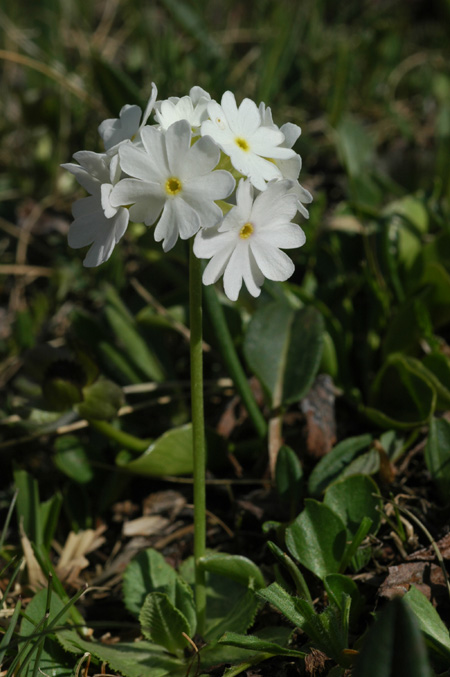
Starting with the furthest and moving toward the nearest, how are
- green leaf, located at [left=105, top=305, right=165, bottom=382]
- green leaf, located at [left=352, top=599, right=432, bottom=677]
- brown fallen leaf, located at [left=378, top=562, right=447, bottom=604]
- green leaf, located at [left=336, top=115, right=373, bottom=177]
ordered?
green leaf, located at [left=336, top=115, right=373, bottom=177]
green leaf, located at [left=105, top=305, right=165, bottom=382]
brown fallen leaf, located at [left=378, top=562, right=447, bottom=604]
green leaf, located at [left=352, top=599, right=432, bottom=677]

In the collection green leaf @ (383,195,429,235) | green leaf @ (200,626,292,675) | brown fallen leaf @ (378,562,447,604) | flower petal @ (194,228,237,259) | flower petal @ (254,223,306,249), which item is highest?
green leaf @ (383,195,429,235)

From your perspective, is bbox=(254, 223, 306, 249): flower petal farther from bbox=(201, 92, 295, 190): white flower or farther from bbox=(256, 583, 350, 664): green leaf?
bbox=(256, 583, 350, 664): green leaf

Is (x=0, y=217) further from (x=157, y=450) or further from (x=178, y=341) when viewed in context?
(x=157, y=450)

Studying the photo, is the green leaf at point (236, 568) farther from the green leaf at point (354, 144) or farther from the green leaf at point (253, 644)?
the green leaf at point (354, 144)

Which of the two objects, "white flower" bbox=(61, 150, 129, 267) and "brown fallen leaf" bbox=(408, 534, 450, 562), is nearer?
"white flower" bbox=(61, 150, 129, 267)

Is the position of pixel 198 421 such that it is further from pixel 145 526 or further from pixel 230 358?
pixel 145 526

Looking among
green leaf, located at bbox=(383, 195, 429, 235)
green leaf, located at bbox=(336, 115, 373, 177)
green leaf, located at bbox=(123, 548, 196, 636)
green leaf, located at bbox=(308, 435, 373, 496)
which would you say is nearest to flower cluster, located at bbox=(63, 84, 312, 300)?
green leaf, located at bbox=(308, 435, 373, 496)

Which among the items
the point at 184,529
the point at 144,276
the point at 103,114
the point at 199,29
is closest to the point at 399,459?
the point at 184,529

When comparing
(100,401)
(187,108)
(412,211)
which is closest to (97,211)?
(187,108)
